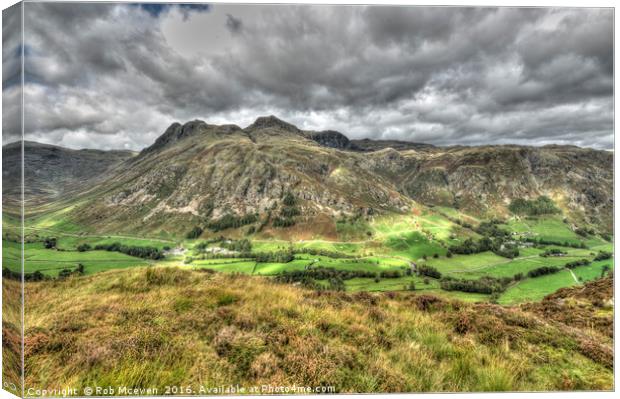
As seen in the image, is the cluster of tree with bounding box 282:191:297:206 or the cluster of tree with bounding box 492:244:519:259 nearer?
the cluster of tree with bounding box 492:244:519:259

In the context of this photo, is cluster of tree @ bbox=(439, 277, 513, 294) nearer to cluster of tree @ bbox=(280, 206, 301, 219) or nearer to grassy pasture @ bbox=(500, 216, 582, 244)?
grassy pasture @ bbox=(500, 216, 582, 244)

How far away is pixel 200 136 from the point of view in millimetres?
161000

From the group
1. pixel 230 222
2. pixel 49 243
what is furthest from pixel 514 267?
pixel 49 243

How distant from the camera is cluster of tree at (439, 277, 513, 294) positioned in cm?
5581

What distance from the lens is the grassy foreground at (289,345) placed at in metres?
4.28

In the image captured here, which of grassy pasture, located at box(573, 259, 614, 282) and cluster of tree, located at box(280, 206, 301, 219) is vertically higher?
cluster of tree, located at box(280, 206, 301, 219)

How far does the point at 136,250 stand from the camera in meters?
78.2

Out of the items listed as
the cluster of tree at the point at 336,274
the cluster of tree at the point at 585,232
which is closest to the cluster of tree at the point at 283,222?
the cluster of tree at the point at 336,274

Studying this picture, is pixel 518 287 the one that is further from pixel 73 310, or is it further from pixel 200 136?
pixel 200 136

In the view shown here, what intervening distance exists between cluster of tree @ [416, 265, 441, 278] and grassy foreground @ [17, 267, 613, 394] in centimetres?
7280

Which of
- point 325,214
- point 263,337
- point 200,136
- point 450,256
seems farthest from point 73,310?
point 200,136

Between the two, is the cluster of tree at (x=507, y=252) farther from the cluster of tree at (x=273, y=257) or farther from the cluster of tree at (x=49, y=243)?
the cluster of tree at (x=49, y=243)

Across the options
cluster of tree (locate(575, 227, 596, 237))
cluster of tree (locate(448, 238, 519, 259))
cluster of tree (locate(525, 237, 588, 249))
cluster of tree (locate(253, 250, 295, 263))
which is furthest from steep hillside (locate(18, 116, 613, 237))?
cluster of tree (locate(448, 238, 519, 259))

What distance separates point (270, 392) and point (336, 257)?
86956mm
